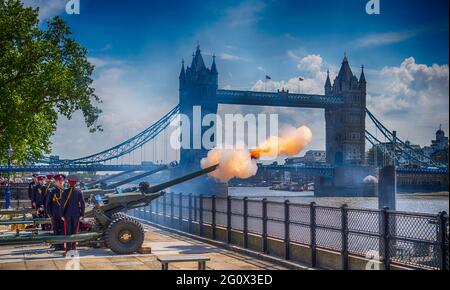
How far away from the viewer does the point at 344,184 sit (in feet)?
333

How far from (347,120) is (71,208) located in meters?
121

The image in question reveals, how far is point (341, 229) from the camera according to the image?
1231cm

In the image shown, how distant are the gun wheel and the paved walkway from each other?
248 mm

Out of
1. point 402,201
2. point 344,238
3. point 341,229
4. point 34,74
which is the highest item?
point 34,74

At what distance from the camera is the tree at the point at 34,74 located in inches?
1080

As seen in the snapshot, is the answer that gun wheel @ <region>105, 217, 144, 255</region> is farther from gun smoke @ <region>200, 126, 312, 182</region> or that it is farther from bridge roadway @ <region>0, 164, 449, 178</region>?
bridge roadway @ <region>0, 164, 449, 178</region>

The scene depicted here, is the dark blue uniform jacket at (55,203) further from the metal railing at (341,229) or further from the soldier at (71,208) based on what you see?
the metal railing at (341,229)

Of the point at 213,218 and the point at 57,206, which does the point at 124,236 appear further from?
the point at 213,218

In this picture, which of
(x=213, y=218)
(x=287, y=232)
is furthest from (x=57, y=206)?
(x=287, y=232)

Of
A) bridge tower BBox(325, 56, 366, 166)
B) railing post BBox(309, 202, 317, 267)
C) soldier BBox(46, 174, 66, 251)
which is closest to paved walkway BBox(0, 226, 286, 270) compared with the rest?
soldier BBox(46, 174, 66, 251)

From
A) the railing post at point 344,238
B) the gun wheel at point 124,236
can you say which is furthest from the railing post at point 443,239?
the gun wheel at point 124,236

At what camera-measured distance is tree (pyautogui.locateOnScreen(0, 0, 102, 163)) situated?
1080 inches

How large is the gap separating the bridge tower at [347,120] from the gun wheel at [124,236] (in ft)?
384

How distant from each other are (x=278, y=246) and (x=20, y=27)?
58.4 feet
